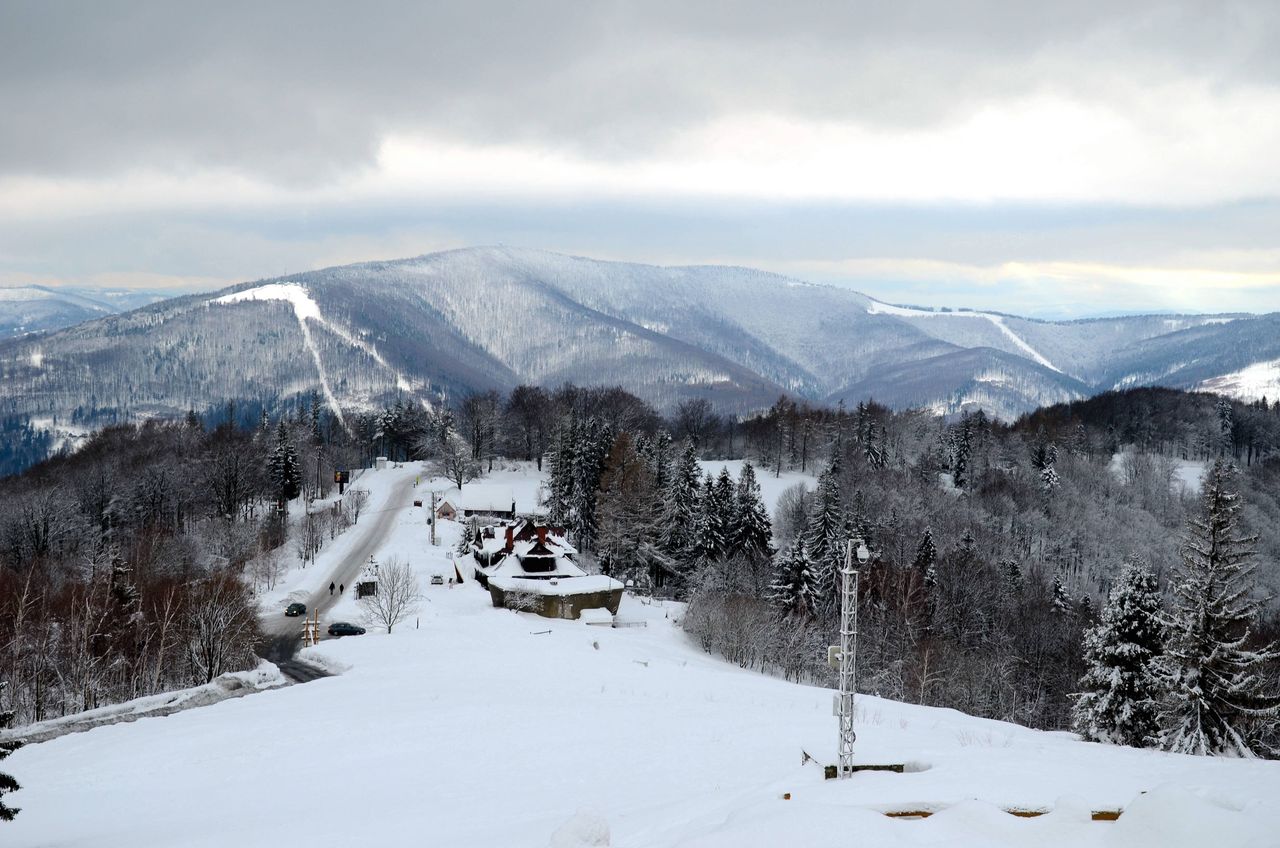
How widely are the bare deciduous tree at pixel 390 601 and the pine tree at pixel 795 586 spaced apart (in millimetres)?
24762

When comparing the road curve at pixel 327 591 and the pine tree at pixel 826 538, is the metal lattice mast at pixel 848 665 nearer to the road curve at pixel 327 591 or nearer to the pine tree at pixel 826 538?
the road curve at pixel 327 591

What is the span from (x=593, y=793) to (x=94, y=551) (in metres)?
57.2

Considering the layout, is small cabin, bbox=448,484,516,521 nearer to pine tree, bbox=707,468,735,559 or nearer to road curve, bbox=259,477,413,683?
road curve, bbox=259,477,413,683

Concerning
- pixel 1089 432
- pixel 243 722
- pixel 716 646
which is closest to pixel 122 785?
pixel 243 722

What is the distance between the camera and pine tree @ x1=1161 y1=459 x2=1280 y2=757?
22.3 m

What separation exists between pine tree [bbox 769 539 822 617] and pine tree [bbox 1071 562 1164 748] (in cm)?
2739

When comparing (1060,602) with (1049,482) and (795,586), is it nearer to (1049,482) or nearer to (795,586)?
(795,586)

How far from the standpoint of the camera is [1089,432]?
129 metres

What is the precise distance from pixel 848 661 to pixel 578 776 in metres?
6.09

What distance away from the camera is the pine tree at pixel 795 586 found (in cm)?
5459

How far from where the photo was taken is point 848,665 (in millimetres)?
14680

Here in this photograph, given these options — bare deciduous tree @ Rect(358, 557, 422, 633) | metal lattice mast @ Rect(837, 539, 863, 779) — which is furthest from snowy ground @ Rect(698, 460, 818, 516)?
metal lattice mast @ Rect(837, 539, 863, 779)

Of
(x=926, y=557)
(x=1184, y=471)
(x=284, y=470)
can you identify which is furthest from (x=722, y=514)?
(x=1184, y=471)

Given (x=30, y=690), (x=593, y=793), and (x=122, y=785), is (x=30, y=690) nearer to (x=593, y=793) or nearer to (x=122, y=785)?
(x=122, y=785)
